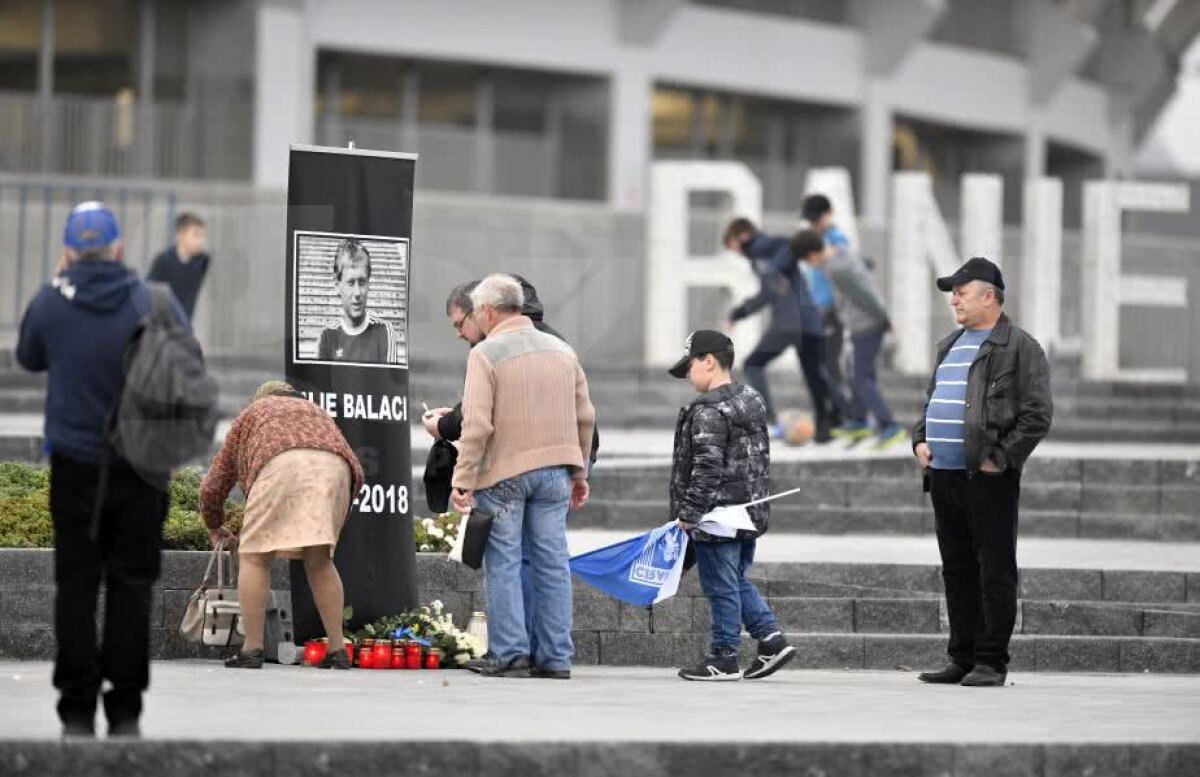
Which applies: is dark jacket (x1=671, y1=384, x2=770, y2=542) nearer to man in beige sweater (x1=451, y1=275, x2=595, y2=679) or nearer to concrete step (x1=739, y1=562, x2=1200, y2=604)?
man in beige sweater (x1=451, y1=275, x2=595, y2=679)

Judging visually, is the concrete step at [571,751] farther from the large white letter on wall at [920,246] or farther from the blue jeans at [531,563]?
the large white letter on wall at [920,246]

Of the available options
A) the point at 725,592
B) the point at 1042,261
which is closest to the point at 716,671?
the point at 725,592

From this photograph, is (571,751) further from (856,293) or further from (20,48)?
(20,48)

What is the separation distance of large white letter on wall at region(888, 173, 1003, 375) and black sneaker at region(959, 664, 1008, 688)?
1392 centimetres

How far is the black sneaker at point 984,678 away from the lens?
1073 centimetres

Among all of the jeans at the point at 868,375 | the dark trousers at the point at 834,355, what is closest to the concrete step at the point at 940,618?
the jeans at the point at 868,375

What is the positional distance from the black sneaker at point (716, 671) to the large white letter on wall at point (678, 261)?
13.4 metres

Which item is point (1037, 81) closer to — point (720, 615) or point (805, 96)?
point (805, 96)

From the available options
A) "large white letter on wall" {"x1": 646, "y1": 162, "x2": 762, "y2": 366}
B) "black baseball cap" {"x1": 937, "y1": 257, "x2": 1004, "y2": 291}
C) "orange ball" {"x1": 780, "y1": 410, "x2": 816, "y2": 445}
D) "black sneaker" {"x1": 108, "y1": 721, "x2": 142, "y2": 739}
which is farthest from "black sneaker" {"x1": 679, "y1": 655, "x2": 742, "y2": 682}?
"large white letter on wall" {"x1": 646, "y1": 162, "x2": 762, "y2": 366}

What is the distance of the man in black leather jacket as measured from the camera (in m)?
10.6

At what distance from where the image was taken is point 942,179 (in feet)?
130

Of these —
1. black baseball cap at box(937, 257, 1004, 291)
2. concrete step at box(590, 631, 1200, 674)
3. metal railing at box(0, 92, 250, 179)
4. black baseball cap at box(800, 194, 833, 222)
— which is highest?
metal railing at box(0, 92, 250, 179)

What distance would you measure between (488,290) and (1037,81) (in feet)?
95.6

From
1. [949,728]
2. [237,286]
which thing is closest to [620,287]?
[237,286]
